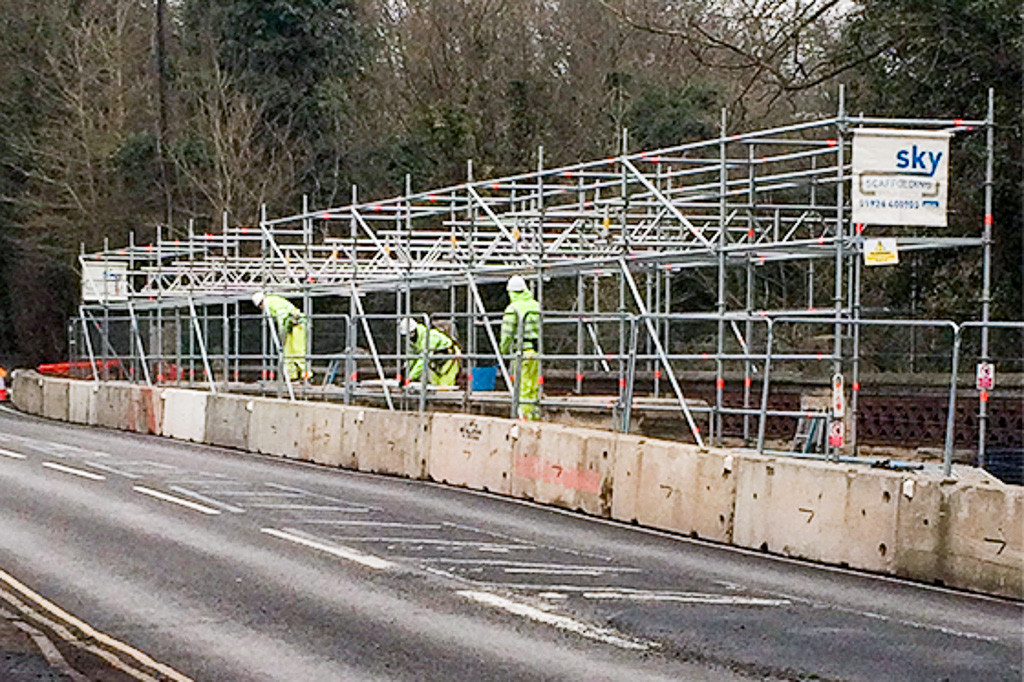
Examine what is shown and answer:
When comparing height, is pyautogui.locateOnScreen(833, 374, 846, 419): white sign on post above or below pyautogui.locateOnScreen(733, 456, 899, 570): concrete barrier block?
above

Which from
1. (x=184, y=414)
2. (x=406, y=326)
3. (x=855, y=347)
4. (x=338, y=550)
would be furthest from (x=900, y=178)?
(x=184, y=414)

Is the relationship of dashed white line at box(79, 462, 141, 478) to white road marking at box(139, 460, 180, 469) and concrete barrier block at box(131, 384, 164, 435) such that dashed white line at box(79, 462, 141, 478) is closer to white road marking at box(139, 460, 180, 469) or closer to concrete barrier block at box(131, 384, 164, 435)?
white road marking at box(139, 460, 180, 469)

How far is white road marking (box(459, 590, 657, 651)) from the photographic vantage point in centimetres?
992

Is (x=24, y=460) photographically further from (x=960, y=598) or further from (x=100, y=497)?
(x=960, y=598)

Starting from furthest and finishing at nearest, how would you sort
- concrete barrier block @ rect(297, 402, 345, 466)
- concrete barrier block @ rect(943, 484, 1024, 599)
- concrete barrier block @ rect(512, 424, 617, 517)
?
1. concrete barrier block @ rect(297, 402, 345, 466)
2. concrete barrier block @ rect(512, 424, 617, 517)
3. concrete barrier block @ rect(943, 484, 1024, 599)

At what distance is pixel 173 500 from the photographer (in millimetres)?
17625

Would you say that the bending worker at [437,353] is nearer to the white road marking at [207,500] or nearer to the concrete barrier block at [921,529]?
the white road marking at [207,500]

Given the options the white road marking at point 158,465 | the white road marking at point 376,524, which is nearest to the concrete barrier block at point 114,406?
the white road marking at point 158,465

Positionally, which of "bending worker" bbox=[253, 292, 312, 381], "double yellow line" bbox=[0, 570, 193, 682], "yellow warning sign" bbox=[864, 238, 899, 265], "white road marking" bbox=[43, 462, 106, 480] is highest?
"yellow warning sign" bbox=[864, 238, 899, 265]

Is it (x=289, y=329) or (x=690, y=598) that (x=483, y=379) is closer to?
(x=289, y=329)

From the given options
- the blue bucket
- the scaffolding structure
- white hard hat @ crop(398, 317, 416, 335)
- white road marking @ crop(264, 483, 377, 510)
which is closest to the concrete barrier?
the scaffolding structure

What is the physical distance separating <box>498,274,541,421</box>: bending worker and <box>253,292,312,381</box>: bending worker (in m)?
6.45

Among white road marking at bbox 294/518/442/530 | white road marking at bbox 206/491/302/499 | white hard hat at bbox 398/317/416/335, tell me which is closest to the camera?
white road marking at bbox 294/518/442/530

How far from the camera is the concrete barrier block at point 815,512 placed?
42.3 ft
